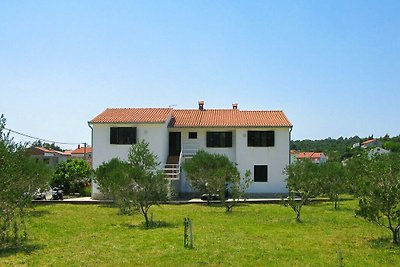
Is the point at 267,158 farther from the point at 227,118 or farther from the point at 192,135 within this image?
the point at 192,135

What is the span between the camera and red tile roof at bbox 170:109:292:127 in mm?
38000

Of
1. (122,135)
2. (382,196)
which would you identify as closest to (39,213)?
(122,135)

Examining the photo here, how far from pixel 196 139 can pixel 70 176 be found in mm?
11114

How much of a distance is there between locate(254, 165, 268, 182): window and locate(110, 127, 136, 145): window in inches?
379

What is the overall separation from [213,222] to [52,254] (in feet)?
29.9

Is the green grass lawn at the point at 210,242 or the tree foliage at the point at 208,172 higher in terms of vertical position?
the tree foliage at the point at 208,172

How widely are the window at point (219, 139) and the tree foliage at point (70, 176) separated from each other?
10497 millimetres

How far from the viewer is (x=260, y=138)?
37.9m

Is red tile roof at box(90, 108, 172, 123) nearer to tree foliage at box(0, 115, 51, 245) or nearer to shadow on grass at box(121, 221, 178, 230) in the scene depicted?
shadow on grass at box(121, 221, 178, 230)

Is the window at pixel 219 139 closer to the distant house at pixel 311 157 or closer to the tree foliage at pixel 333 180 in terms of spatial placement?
the distant house at pixel 311 157

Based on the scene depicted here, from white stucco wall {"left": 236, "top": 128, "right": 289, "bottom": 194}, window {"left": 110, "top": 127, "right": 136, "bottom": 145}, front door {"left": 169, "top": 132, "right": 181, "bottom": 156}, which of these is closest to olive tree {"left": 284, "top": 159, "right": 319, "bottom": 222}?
white stucco wall {"left": 236, "top": 128, "right": 289, "bottom": 194}

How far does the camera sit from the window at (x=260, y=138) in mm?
37844

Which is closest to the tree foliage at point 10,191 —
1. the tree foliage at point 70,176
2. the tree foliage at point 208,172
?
the tree foliage at point 208,172

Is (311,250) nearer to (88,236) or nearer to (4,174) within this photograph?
(88,236)
